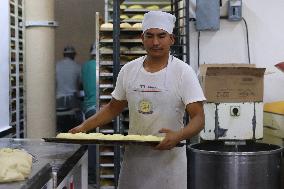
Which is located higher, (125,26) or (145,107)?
(125,26)

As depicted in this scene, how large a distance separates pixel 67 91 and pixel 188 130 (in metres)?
3.93

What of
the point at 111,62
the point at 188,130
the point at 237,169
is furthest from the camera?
the point at 111,62

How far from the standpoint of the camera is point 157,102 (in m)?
2.40

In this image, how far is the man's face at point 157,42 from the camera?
2318 millimetres

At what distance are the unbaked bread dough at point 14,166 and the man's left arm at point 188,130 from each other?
2.25 ft

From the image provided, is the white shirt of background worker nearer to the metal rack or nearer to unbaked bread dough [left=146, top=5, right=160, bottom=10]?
the metal rack

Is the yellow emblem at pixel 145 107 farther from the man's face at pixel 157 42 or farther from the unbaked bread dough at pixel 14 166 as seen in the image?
the unbaked bread dough at pixel 14 166

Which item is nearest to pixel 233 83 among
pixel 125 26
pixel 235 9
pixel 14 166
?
pixel 235 9

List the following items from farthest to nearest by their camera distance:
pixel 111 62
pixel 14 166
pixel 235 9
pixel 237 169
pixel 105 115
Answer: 1. pixel 111 62
2. pixel 235 9
3. pixel 237 169
4. pixel 105 115
5. pixel 14 166

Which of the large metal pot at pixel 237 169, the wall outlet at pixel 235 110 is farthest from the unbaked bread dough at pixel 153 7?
the large metal pot at pixel 237 169

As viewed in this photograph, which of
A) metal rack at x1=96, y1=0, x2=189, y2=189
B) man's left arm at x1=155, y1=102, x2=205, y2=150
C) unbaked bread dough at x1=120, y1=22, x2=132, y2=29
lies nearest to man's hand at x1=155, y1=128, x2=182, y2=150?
man's left arm at x1=155, y1=102, x2=205, y2=150

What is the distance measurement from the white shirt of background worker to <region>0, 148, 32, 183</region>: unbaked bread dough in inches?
29.1

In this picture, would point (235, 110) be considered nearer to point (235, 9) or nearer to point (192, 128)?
point (235, 9)

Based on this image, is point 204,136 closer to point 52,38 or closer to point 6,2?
point 52,38
